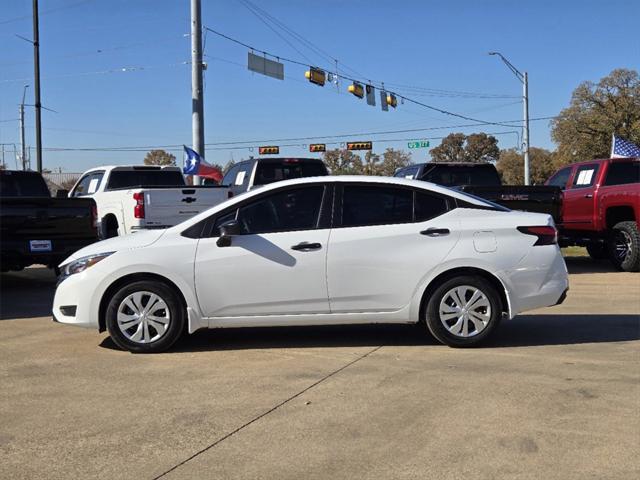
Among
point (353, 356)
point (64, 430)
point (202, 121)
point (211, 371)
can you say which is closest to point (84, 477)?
point (64, 430)

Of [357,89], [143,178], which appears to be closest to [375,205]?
[143,178]

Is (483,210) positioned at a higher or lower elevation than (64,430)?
higher

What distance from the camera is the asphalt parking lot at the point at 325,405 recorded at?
3967 millimetres

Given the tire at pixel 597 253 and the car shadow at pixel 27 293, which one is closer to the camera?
the car shadow at pixel 27 293

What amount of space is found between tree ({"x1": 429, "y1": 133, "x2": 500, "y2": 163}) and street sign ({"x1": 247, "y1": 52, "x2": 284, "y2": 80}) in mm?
59713

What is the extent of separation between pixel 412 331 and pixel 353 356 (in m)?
1.33

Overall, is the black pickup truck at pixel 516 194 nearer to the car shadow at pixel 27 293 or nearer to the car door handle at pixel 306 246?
the car door handle at pixel 306 246

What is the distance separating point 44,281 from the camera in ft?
41.6

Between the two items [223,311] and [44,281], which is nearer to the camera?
[223,311]

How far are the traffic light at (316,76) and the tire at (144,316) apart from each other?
75.7 ft

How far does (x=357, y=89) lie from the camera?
104ft

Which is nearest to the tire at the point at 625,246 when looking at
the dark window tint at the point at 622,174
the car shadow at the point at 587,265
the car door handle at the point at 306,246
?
the car shadow at the point at 587,265

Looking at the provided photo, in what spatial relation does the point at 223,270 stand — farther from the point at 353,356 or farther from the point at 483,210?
the point at 483,210

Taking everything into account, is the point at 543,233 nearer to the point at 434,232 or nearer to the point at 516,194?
the point at 434,232
